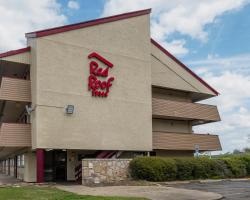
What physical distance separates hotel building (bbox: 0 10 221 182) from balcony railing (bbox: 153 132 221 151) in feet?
0.29

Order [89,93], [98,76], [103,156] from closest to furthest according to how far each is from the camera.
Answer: [89,93] < [98,76] < [103,156]

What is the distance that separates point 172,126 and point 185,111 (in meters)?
2.19

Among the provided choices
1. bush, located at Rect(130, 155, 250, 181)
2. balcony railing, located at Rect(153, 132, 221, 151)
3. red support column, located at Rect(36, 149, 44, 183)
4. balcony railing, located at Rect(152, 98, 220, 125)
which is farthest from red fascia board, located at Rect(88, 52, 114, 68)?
red support column, located at Rect(36, 149, 44, 183)

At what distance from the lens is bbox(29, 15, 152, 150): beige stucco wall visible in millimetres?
26953

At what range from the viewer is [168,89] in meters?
37.2

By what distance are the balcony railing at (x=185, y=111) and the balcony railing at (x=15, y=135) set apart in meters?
10.9

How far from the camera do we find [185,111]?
3656 centimetres

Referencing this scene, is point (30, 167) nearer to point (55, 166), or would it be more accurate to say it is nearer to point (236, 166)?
point (55, 166)

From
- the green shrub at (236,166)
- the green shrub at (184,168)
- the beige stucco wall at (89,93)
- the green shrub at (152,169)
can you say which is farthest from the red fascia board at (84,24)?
the green shrub at (236,166)

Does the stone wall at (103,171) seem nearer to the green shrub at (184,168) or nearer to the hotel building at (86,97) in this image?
the hotel building at (86,97)

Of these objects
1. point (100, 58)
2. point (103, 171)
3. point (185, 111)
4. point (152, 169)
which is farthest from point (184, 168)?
point (100, 58)

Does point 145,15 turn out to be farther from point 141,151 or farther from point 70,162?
point 70,162

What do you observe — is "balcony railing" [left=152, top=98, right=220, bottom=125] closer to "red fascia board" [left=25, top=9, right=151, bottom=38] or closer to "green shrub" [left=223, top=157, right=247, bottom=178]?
"green shrub" [left=223, top=157, right=247, bottom=178]

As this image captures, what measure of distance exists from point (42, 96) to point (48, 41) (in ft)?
12.0
